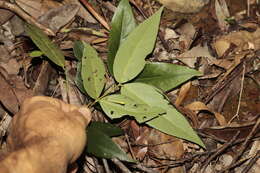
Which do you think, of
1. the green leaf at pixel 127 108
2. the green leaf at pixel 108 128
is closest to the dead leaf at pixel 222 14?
the green leaf at pixel 127 108

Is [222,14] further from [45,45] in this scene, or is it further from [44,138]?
[44,138]

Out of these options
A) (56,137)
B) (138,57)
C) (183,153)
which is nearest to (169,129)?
(183,153)

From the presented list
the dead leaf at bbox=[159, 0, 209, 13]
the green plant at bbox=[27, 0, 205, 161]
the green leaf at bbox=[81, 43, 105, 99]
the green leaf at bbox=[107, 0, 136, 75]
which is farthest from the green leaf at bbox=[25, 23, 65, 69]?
the dead leaf at bbox=[159, 0, 209, 13]

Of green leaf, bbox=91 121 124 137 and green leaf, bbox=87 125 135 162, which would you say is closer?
green leaf, bbox=87 125 135 162

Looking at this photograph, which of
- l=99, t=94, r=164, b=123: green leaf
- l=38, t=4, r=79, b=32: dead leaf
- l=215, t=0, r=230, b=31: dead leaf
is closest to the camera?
l=99, t=94, r=164, b=123: green leaf

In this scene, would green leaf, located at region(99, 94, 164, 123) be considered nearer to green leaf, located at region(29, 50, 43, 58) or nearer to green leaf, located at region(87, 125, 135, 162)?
green leaf, located at region(87, 125, 135, 162)

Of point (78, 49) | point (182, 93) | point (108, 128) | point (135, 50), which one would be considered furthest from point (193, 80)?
point (78, 49)
